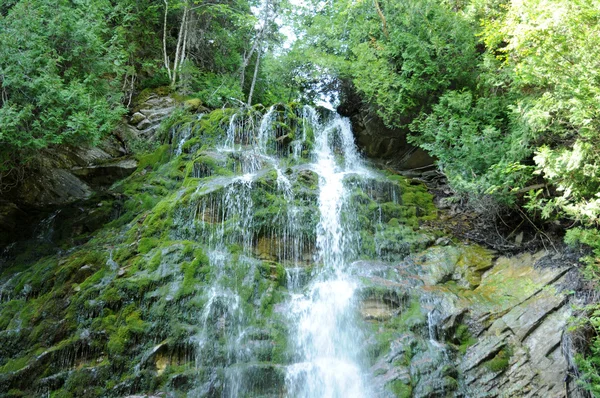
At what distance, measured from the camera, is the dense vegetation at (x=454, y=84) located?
20.1ft

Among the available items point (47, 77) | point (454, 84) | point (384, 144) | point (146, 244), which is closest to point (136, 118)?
point (47, 77)

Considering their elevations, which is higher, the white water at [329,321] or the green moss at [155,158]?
the green moss at [155,158]

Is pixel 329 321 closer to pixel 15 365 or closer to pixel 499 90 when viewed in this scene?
pixel 15 365

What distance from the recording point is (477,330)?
22.1ft

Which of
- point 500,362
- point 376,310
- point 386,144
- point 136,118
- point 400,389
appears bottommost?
point 400,389

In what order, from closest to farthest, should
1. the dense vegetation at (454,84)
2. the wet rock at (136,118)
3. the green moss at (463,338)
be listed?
the dense vegetation at (454,84) < the green moss at (463,338) < the wet rock at (136,118)

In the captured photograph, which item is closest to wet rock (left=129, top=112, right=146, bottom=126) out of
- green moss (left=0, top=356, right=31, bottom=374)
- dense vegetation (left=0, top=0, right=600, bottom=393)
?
dense vegetation (left=0, top=0, right=600, bottom=393)

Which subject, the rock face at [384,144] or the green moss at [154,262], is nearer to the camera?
the green moss at [154,262]

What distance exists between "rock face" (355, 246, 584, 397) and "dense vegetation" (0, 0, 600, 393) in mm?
624

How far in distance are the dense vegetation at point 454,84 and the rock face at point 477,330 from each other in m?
0.62

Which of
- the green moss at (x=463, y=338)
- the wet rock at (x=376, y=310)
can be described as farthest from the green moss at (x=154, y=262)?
the green moss at (x=463, y=338)

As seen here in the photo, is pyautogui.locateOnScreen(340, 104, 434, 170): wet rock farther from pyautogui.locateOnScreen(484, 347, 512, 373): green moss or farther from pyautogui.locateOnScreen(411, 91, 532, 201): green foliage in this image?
pyautogui.locateOnScreen(484, 347, 512, 373): green moss

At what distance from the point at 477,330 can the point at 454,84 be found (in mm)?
5826

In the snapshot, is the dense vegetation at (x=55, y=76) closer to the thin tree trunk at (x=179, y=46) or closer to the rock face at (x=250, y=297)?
the thin tree trunk at (x=179, y=46)
